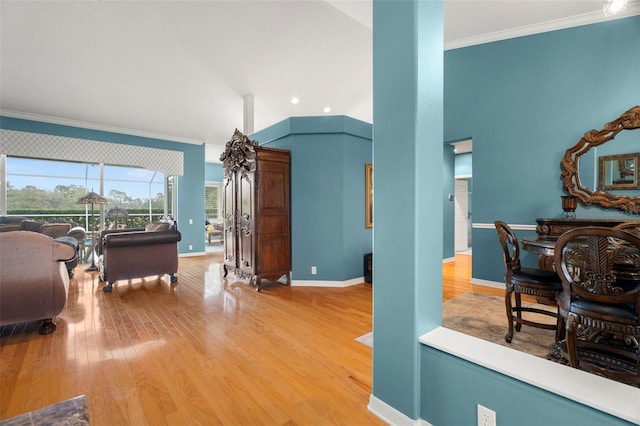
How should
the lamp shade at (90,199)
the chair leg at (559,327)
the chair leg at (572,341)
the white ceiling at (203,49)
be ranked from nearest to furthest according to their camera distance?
the chair leg at (572,341)
the chair leg at (559,327)
the white ceiling at (203,49)
the lamp shade at (90,199)

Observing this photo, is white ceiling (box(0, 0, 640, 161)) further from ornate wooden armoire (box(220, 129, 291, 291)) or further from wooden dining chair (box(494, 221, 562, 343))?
wooden dining chair (box(494, 221, 562, 343))

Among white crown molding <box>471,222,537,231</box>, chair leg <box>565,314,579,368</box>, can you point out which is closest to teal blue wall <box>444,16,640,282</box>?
white crown molding <box>471,222,537,231</box>

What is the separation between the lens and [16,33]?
3201 mm

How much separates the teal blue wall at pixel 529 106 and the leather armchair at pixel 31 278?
214 inches

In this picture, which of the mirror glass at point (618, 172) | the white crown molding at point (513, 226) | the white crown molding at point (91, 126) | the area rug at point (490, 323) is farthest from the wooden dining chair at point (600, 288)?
the white crown molding at point (91, 126)

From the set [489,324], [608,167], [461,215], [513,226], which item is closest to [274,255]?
[489,324]

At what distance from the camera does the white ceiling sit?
3031 millimetres

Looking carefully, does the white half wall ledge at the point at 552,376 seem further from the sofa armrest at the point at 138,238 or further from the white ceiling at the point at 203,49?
the sofa armrest at the point at 138,238

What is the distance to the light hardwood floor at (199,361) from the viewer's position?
5.46 ft

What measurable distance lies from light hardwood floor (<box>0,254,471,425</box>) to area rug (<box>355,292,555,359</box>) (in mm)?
587

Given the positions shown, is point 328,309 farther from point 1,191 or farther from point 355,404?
point 1,191

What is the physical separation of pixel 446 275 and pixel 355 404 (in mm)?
3838

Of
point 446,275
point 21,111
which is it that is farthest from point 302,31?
point 21,111

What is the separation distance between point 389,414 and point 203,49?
14.4 ft
